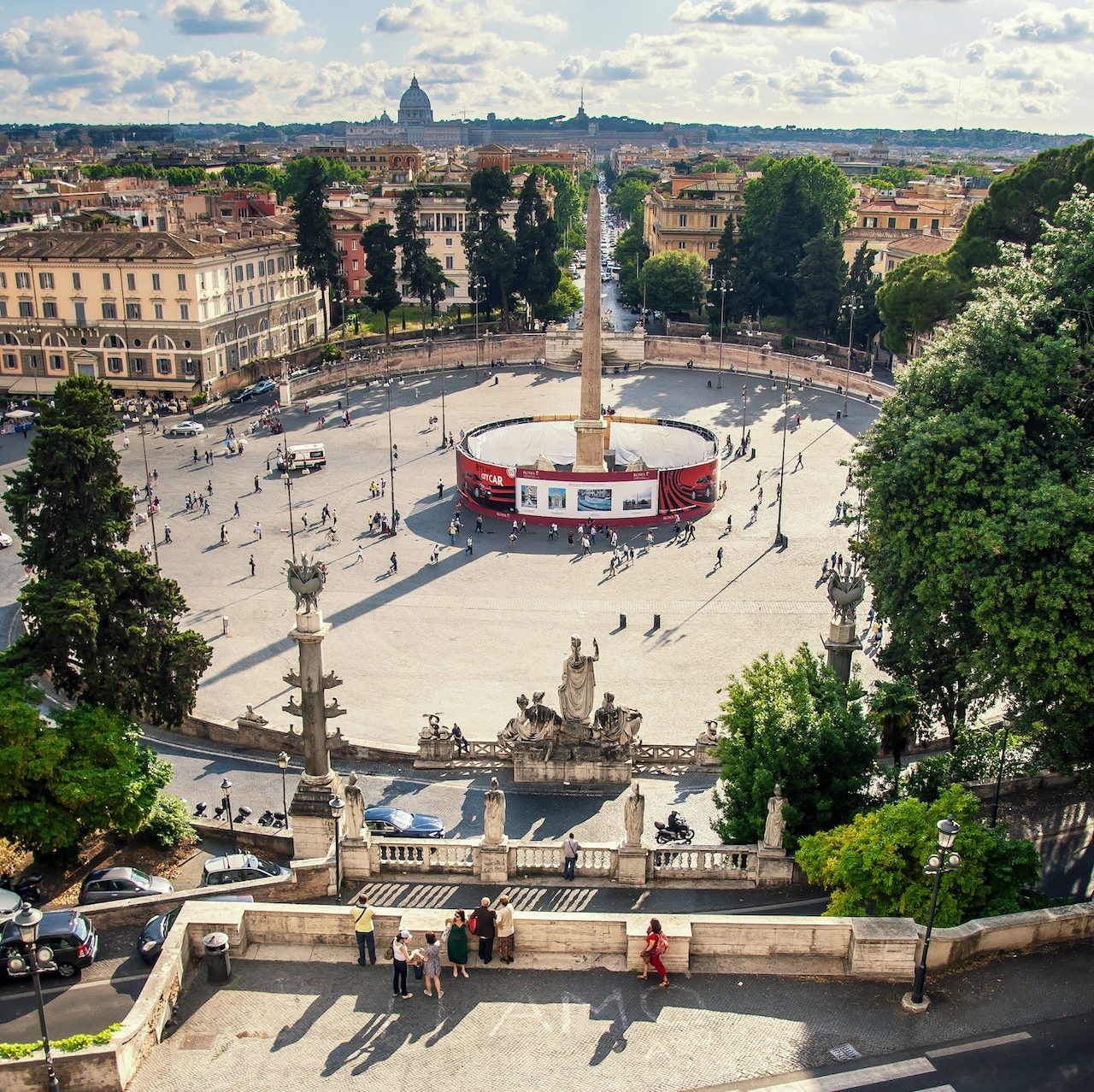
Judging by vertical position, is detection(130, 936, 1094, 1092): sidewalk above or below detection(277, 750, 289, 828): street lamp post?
above

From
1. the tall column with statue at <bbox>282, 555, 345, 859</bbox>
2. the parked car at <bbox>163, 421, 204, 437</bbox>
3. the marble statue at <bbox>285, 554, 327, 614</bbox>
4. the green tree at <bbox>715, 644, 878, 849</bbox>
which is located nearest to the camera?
the marble statue at <bbox>285, 554, 327, 614</bbox>

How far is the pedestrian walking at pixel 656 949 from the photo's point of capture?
47.8 feet

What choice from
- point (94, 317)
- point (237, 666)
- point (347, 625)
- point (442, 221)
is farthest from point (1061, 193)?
point (442, 221)

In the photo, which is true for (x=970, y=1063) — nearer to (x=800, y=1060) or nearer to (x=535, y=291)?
(x=800, y=1060)

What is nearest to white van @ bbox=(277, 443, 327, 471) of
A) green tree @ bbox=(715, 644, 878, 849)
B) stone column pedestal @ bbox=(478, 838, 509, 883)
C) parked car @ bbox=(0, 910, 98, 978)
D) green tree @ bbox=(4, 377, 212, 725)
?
green tree @ bbox=(4, 377, 212, 725)

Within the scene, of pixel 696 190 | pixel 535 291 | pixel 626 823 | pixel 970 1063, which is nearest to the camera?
pixel 970 1063

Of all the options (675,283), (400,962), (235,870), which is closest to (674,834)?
(235,870)

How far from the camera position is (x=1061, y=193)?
46.9 meters

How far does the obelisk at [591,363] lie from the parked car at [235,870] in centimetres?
2873

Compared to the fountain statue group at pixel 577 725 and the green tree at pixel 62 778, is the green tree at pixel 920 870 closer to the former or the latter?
the fountain statue group at pixel 577 725

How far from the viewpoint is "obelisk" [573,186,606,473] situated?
48875 mm

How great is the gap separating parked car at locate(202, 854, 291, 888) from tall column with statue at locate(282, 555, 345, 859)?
844mm

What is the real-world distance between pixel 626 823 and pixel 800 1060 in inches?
205

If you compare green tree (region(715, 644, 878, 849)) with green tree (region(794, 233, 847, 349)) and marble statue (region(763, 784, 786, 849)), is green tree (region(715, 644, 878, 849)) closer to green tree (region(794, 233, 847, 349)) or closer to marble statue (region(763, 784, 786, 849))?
marble statue (region(763, 784, 786, 849))
